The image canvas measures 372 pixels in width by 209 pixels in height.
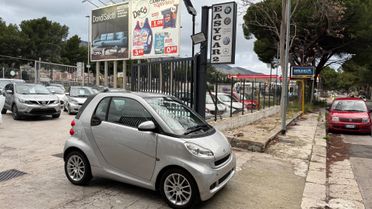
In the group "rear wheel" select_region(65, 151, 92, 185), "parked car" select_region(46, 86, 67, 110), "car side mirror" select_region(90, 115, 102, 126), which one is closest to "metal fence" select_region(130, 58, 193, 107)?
"car side mirror" select_region(90, 115, 102, 126)

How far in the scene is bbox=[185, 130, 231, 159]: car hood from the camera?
4.55 metres

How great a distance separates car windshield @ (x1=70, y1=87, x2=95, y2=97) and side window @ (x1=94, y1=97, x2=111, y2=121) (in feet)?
39.3

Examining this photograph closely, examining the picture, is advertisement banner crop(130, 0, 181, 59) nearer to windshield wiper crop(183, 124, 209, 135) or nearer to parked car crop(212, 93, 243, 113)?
parked car crop(212, 93, 243, 113)

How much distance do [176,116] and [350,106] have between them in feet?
37.9

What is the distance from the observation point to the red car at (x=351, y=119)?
12.8 m

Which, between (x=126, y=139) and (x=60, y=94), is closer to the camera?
(x=126, y=139)

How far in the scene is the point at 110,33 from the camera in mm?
30000

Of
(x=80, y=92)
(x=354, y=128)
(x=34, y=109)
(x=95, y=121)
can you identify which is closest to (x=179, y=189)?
(x=95, y=121)

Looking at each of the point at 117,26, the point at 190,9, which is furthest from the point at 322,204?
the point at 117,26

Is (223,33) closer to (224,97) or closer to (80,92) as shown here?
(224,97)

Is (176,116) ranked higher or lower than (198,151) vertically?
higher

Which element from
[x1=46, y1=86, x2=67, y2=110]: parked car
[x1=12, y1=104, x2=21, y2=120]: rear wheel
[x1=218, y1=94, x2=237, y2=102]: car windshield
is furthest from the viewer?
[x1=46, y1=86, x2=67, y2=110]: parked car

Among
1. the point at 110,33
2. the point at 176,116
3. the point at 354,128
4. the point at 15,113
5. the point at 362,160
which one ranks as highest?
the point at 110,33

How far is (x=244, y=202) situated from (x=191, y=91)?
14.2ft
